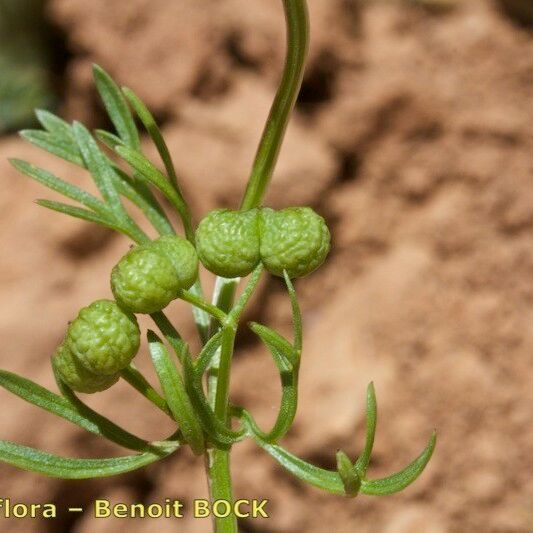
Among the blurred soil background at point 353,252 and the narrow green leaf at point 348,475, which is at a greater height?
the blurred soil background at point 353,252

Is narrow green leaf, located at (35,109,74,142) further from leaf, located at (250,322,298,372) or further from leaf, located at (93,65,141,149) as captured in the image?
leaf, located at (250,322,298,372)

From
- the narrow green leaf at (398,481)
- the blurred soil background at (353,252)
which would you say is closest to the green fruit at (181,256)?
the narrow green leaf at (398,481)

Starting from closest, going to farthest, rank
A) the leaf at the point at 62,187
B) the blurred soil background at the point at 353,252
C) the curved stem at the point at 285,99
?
the curved stem at the point at 285,99 < the leaf at the point at 62,187 < the blurred soil background at the point at 353,252

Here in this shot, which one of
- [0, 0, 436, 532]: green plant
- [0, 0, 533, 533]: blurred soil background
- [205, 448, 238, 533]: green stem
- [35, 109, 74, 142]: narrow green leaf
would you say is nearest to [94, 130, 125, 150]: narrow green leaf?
[0, 0, 436, 532]: green plant

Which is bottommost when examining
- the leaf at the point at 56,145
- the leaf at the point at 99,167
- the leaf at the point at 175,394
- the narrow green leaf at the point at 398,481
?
the narrow green leaf at the point at 398,481

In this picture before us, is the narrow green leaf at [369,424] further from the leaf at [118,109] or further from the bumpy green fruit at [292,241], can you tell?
the leaf at [118,109]

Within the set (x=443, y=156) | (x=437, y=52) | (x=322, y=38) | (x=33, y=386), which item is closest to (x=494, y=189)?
(x=443, y=156)
